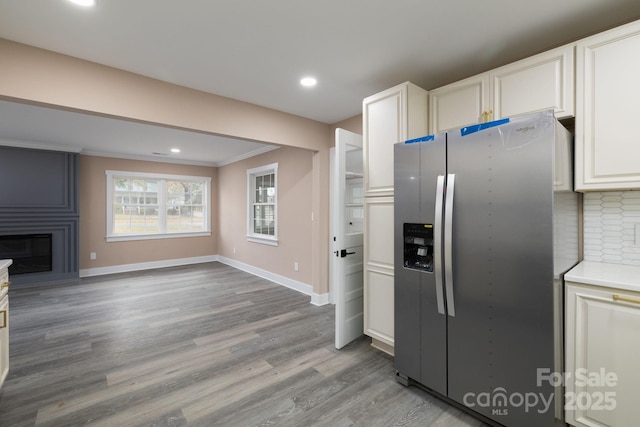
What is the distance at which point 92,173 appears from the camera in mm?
5633

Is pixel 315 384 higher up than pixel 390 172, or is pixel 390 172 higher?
pixel 390 172

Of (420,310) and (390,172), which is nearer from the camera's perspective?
(420,310)

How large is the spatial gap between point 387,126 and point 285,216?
9.55ft

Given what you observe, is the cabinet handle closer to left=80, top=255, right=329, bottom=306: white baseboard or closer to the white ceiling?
the white ceiling

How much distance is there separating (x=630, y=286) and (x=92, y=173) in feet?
24.7

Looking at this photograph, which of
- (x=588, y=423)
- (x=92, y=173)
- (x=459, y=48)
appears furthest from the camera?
(x=92, y=173)

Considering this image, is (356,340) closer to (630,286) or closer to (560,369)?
(560,369)

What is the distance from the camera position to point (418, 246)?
2.02 metres

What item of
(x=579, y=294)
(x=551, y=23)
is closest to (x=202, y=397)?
(x=579, y=294)

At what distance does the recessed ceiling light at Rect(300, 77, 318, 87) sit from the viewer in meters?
2.66

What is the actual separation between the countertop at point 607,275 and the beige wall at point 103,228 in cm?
696

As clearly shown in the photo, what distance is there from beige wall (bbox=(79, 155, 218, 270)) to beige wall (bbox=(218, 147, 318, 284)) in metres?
1.47

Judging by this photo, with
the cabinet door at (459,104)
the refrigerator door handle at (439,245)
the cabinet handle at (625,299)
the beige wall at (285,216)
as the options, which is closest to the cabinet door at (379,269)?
the refrigerator door handle at (439,245)

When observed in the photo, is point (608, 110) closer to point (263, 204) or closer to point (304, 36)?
point (304, 36)
